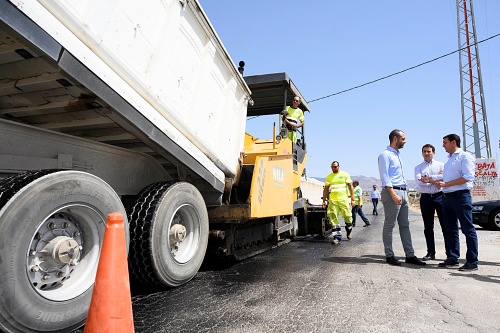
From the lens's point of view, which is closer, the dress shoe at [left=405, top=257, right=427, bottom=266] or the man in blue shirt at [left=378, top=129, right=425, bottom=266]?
the dress shoe at [left=405, top=257, right=427, bottom=266]

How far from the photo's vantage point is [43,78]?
7.18 feet

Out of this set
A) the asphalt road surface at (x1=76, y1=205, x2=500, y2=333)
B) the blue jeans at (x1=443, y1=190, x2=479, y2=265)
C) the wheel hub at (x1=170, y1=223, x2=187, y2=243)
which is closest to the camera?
the asphalt road surface at (x1=76, y1=205, x2=500, y2=333)

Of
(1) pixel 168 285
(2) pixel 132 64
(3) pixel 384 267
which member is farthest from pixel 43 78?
(3) pixel 384 267

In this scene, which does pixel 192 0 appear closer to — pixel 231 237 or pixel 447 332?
pixel 231 237

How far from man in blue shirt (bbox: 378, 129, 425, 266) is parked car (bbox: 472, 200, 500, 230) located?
687cm

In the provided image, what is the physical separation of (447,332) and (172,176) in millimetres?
3020

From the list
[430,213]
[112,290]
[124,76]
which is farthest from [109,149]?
[430,213]

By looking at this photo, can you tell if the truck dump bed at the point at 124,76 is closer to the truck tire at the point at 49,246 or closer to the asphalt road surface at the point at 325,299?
the truck tire at the point at 49,246

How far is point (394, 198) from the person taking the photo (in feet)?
14.6

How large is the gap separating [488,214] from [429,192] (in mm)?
6587

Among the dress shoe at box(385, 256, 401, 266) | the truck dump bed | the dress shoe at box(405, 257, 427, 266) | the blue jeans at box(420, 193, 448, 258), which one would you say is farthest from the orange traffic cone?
the blue jeans at box(420, 193, 448, 258)

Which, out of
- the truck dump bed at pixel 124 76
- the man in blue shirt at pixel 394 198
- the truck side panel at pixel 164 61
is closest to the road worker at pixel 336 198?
the man in blue shirt at pixel 394 198

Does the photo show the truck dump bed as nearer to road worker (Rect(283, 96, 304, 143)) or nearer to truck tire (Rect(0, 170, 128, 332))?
truck tire (Rect(0, 170, 128, 332))

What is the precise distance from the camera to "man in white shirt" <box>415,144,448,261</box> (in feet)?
15.7
